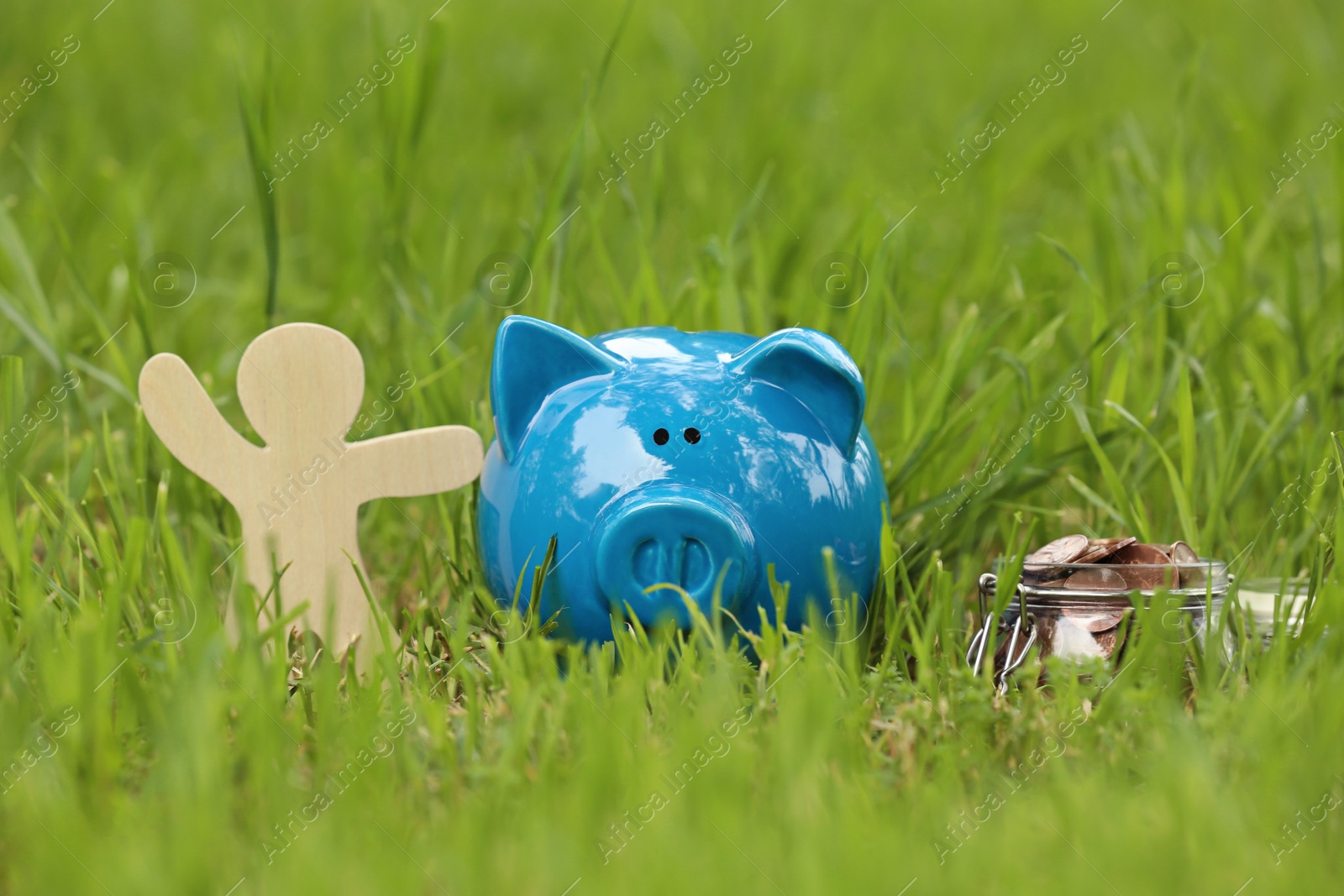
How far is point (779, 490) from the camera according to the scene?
6.93ft

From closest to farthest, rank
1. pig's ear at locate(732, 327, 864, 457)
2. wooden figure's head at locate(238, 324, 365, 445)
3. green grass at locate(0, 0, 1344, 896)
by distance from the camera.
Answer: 1. green grass at locate(0, 0, 1344, 896)
2. pig's ear at locate(732, 327, 864, 457)
3. wooden figure's head at locate(238, 324, 365, 445)

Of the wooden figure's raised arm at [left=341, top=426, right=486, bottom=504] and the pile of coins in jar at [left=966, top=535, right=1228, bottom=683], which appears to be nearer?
the pile of coins in jar at [left=966, top=535, right=1228, bottom=683]

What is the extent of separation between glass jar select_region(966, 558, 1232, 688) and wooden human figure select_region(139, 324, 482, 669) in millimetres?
1025

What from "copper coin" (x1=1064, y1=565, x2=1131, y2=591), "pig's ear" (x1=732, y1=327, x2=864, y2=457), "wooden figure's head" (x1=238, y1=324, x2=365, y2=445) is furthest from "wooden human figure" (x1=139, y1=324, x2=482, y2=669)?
A: "copper coin" (x1=1064, y1=565, x2=1131, y2=591)

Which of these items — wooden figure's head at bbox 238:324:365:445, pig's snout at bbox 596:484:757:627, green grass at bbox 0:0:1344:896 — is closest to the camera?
green grass at bbox 0:0:1344:896

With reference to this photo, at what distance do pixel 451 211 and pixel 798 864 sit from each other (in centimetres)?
310

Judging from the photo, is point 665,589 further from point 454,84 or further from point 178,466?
point 454,84

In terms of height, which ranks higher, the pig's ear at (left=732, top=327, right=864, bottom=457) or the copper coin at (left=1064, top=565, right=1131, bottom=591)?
the pig's ear at (left=732, top=327, right=864, bottom=457)

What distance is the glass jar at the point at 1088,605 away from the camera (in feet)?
7.12

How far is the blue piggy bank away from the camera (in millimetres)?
2055

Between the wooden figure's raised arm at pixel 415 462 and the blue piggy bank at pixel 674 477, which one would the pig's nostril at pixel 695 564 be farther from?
the wooden figure's raised arm at pixel 415 462

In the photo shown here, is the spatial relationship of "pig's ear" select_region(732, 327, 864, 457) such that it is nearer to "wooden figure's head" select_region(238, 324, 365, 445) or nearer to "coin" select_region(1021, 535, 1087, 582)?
"coin" select_region(1021, 535, 1087, 582)

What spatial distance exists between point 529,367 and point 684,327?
2.84 feet

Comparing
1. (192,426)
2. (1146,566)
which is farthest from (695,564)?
(192,426)
